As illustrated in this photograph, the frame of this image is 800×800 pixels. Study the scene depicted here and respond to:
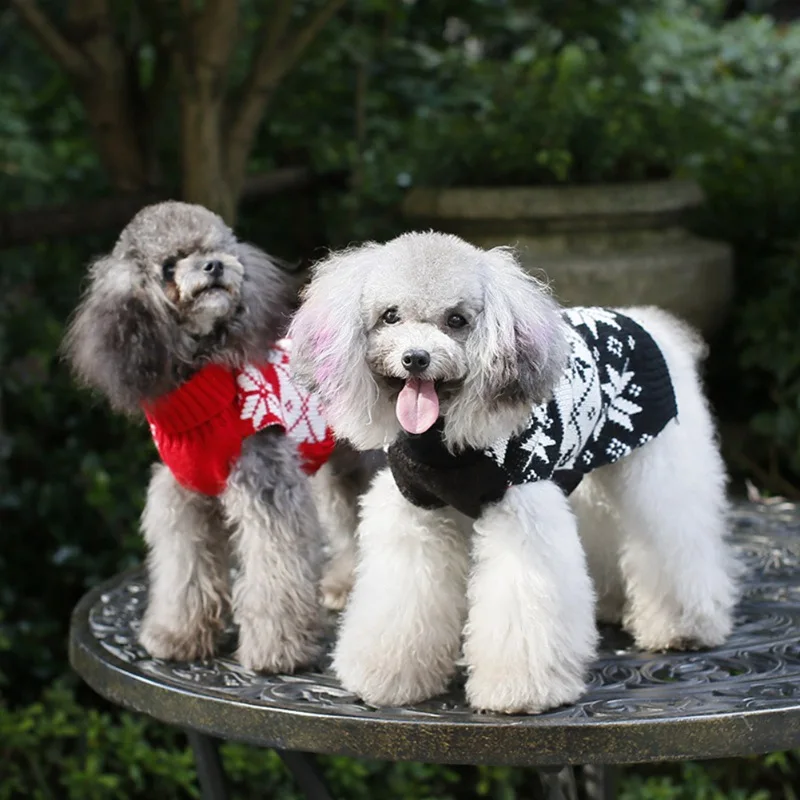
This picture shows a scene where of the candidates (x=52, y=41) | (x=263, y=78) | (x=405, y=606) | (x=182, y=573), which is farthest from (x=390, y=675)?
(x=52, y=41)

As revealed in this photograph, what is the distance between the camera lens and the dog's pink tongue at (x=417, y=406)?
57.4 inches

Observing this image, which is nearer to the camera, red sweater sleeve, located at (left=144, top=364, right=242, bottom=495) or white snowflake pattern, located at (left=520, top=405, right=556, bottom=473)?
white snowflake pattern, located at (left=520, top=405, right=556, bottom=473)

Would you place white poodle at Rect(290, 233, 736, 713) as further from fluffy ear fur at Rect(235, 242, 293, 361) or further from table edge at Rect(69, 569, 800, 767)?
fluffy ear fur at Rect(235, 242, 293, 361)

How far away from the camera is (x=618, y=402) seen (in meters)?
1.78

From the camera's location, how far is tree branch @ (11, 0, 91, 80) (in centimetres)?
262

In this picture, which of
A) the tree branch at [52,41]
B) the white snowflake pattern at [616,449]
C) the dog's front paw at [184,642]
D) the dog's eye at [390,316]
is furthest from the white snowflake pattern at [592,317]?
the tree branch at [52,41]

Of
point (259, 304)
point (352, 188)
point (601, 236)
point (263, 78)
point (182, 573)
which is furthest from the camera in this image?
point (352, 188)

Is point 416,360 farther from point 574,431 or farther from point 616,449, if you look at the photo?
point 616,449

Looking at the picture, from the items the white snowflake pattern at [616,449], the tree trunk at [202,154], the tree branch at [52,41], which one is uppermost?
the tree branch at [52,41]

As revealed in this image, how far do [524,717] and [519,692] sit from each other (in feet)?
0.10

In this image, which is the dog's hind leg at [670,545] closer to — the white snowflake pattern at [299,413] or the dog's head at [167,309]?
the white snowflake pattern at [299,413]

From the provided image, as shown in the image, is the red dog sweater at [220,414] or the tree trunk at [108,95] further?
the tree trunk at [108,95]

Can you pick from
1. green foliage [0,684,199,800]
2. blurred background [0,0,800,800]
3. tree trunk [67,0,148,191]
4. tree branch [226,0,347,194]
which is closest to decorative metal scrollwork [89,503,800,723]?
green foliage [0,684,199,800]

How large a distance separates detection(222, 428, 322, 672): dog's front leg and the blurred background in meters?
0.98
